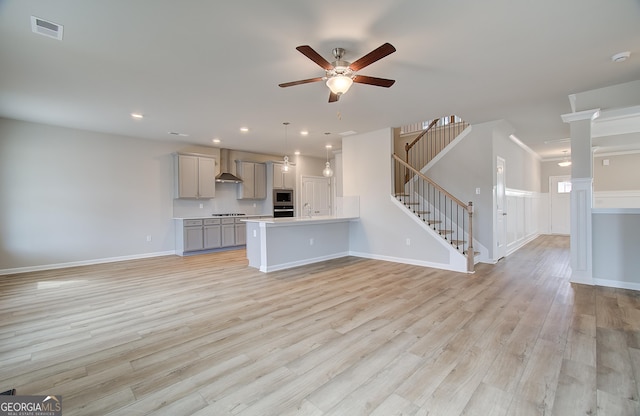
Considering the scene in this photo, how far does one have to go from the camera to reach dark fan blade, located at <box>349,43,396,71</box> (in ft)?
7.58

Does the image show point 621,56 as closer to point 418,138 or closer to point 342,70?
point 342,70

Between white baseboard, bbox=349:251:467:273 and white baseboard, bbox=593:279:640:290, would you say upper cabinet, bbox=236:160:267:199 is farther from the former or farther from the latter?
white baseboard, bbox=593:279:640:290

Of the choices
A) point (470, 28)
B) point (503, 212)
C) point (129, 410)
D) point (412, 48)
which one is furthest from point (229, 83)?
point (503, 212)

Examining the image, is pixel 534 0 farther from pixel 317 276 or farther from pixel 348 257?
pixel 348 257

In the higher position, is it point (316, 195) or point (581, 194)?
point (316, 195)

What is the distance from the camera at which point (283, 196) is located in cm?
888

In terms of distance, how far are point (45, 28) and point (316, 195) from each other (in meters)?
7.58

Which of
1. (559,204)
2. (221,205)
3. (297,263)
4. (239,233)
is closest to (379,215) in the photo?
(297,263)

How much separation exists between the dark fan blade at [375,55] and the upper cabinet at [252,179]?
6.06 m

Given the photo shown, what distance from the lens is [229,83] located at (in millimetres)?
3635

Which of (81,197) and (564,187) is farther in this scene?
(564,187)

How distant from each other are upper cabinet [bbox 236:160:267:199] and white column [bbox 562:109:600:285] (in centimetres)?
694

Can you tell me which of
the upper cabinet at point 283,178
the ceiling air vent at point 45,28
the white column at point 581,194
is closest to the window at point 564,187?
the white column at point 581,194

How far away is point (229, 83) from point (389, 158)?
3.48m
